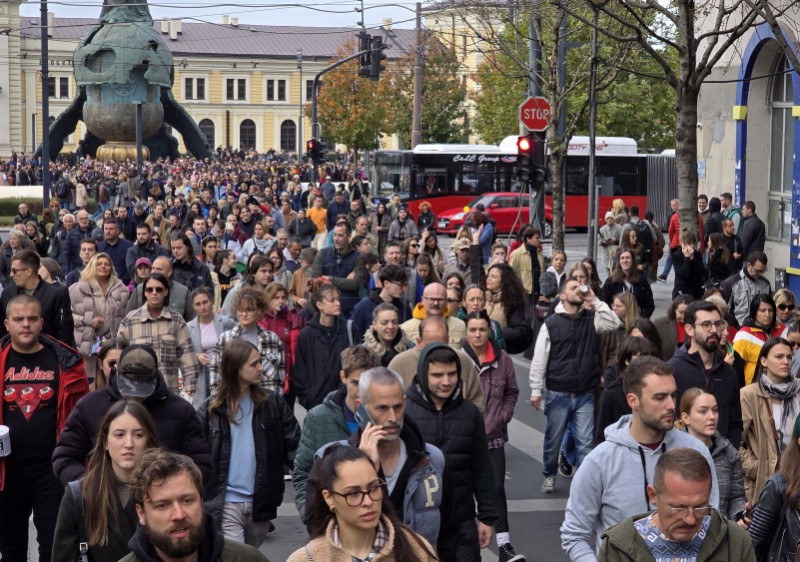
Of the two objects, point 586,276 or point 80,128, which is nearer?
point 586,276

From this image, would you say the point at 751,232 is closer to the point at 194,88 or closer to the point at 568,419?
the point at 568,419

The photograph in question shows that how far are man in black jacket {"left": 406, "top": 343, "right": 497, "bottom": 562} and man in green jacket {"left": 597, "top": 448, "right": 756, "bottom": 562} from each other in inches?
67.8

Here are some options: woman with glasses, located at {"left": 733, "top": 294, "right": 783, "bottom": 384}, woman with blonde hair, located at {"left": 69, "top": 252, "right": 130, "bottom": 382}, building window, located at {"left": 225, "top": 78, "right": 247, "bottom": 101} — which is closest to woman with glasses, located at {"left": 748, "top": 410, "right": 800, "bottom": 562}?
woman with glasses, located at {"left": 733, "top": 294, "right": 783, "bottom": 384}

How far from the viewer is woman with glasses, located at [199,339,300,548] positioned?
6754 millimetres

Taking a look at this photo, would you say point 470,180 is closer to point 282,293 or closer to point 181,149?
point 282,293

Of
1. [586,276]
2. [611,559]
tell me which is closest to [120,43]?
[586,276]

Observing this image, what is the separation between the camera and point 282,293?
1113cm

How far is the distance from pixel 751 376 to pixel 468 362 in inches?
120

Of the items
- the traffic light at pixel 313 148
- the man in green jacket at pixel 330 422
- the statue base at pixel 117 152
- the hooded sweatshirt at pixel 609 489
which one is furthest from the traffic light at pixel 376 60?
the hooded sweatshirt at pixel 609 489

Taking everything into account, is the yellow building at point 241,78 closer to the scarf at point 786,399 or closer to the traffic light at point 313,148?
the traffic light at point 313,148

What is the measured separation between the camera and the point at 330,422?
6.38 m

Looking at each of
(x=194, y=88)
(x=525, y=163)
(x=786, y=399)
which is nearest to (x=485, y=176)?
(x=525, y=163)

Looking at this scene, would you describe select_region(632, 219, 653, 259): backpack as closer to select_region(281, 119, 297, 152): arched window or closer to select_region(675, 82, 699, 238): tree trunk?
select_region(675, 82, 699, 238): tree trunk

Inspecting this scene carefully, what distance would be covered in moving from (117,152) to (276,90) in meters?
57.5
